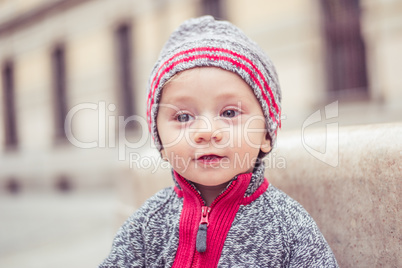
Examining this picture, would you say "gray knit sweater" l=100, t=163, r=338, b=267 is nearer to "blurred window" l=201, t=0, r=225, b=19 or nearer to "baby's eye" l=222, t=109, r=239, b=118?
"baby's eye" l=222, t=109, r=239, b=118

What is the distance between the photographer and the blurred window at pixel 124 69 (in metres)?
9.82

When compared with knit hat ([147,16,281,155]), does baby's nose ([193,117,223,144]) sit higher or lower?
lower

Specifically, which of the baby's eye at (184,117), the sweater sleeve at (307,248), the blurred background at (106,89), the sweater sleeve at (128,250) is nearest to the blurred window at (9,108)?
the blurred background at (106,89)

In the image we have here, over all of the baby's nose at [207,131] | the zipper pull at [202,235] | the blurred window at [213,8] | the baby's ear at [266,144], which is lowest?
the zipper pull at [202,235]

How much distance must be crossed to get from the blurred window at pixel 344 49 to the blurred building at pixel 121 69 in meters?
0.01

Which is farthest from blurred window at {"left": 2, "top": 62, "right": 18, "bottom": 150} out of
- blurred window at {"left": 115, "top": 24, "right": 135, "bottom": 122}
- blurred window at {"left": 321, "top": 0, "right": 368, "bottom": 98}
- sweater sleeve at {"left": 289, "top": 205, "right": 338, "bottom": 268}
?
sweater sleeve at {"left": 289, "top": 205, "right": 338, "bottom": 268}

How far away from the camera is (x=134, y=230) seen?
1.46 meters

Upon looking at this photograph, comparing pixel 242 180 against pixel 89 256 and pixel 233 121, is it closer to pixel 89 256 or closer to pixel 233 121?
pixel 233 121

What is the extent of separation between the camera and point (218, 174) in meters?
1.32

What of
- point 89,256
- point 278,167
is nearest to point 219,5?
point 89,256

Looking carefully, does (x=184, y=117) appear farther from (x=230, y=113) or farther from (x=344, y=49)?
(x=344, y=49)

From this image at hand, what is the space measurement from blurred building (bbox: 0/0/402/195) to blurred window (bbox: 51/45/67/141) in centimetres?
3

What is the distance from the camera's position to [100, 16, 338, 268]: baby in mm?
1279

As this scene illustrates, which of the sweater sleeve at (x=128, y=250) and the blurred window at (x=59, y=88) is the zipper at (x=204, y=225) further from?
the blurred window at (x=59, y=88)
